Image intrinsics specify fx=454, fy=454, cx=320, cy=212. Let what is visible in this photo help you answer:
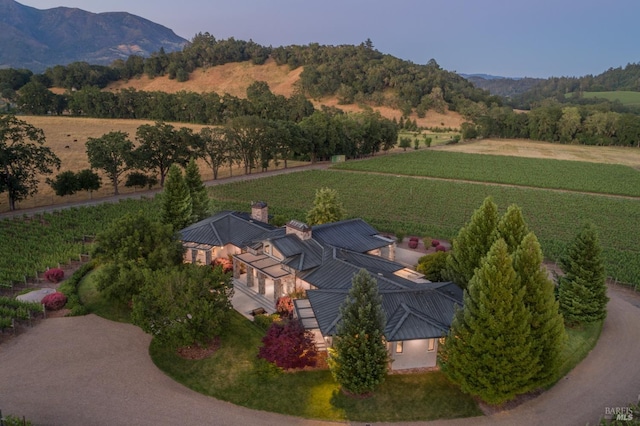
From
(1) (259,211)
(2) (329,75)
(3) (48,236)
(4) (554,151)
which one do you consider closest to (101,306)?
(1) (259,211)

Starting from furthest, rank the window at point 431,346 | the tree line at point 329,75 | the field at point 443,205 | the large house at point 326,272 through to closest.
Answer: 1. the tree line at point 329,75
2. the field at point 443,205
3. the window at point 431,346
4. the large house at point 326,272

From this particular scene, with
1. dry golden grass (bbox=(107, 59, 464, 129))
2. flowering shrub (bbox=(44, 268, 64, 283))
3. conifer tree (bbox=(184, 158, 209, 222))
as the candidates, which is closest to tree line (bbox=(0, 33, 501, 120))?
dry golden grass (bbox=(107, 59, 464, 129))

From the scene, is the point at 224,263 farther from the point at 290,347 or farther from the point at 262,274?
the point at 290,347

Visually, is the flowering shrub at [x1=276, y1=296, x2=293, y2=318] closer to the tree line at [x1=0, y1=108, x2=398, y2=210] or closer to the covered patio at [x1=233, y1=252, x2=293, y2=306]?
the covered patio at [x1=233, y1=252, x2=293, y2=306]

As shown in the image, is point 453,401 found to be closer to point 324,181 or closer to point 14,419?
point 14,419

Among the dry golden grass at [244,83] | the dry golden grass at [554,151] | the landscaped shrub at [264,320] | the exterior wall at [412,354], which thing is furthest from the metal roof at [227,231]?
the dry golden grass at [244,83]

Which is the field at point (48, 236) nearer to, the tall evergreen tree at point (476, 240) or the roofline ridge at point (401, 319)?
the roofline ridge at point (401, 319)
